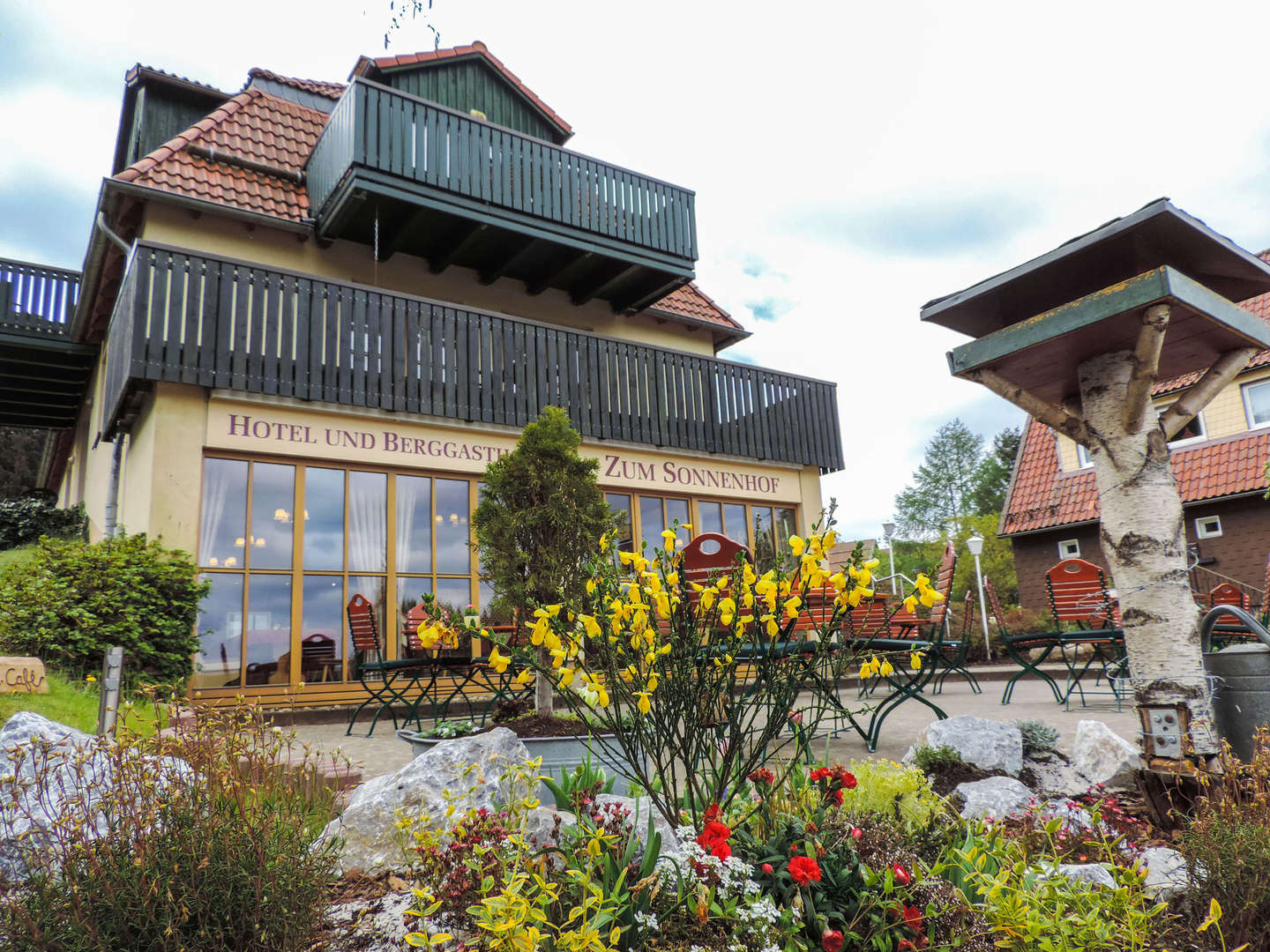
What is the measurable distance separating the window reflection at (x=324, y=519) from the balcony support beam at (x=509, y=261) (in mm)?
3956

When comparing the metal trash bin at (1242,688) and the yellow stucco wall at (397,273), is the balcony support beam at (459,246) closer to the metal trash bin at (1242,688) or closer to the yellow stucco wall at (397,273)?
the yellow stucco wall at (397,273)

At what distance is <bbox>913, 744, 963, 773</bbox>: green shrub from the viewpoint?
3709 mm

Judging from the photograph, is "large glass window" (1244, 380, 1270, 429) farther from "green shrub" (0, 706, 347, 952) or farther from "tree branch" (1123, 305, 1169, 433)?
"green shrub" (0, 706, 347, 952)

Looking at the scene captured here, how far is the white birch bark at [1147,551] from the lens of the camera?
2869 mm

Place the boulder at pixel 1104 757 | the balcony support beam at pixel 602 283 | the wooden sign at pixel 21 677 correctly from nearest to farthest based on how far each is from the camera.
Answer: the boulder at pixel 1104 757
the wooden sign at pixel 21 677
the balcony support beam at pixel 602 283

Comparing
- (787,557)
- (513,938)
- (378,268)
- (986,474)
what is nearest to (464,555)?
(378,268)

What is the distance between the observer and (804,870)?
1.84 m

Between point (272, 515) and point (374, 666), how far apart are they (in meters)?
3.21

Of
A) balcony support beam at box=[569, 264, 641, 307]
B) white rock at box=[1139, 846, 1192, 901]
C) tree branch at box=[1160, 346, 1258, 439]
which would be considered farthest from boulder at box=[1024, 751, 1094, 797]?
balcony support beam at box=[569, 264, 641, 307]

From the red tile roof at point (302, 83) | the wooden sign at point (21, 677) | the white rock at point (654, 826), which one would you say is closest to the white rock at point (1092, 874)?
the white rock at point (654, 826)

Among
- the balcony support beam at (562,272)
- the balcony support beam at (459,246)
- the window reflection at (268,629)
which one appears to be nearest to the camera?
the window reflection at (268,629)

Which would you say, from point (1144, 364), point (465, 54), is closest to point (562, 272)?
point (465, 54)

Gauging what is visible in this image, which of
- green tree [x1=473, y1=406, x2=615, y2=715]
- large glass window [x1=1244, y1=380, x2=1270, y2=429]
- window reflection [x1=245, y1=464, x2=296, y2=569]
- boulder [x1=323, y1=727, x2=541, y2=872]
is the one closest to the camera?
boulder [x1=323, y1=727, x2=541, y2=872]

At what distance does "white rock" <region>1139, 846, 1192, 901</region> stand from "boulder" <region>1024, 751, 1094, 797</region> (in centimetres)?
106
